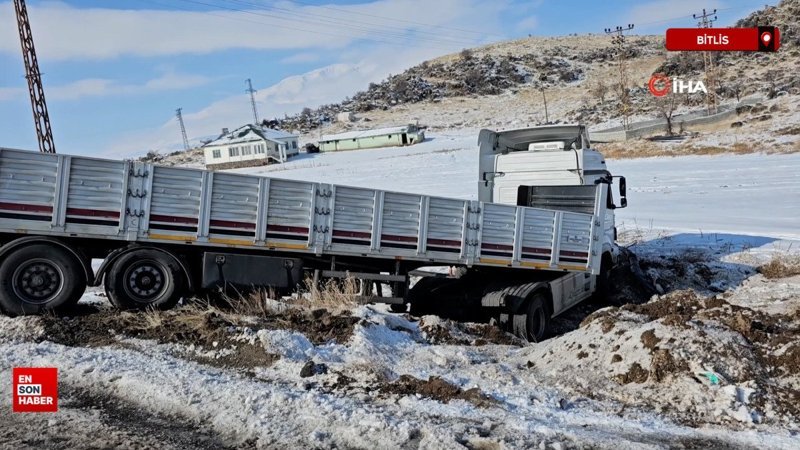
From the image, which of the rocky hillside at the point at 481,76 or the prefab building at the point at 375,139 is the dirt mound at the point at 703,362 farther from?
the rocky hillside at the point at 481,76

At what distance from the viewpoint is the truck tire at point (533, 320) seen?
1143 cm

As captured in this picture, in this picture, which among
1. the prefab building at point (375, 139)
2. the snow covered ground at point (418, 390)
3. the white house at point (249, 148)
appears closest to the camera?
the snow covered ground at point (418, 390)

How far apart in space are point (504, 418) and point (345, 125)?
79295 millimetres

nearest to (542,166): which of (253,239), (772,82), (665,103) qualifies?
(253,239)

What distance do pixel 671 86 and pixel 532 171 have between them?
A: 6372 cm

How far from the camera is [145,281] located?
390 inches

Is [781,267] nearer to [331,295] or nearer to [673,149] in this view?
[331,295]

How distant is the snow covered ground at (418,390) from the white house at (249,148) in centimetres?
5723

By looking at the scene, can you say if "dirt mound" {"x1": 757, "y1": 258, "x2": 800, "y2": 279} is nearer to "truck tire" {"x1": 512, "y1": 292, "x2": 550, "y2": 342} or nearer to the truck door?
the truck door

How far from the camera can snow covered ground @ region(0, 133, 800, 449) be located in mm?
5703

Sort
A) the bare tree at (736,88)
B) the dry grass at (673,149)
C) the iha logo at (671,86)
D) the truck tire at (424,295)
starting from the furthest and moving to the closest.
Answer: the iha logo at (671,86) < the bare tree at (736,88) < the dry grass at (673,149) < the truck tire at (424,295)

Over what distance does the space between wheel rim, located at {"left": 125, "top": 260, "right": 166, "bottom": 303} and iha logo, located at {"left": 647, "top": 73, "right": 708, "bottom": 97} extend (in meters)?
66.0

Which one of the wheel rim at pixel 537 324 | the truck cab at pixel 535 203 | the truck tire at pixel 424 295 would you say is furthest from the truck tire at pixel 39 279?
the wheel rim at pixel 537 324

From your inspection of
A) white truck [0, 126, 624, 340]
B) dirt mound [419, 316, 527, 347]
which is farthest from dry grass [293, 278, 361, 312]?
dirt mound [419, 316, 527, 347]
